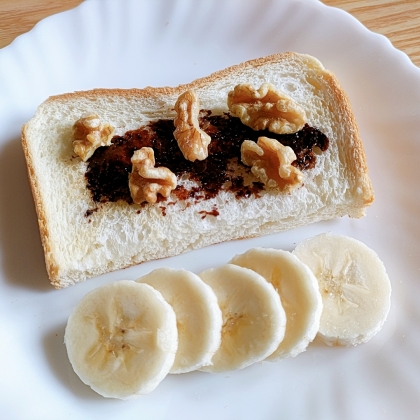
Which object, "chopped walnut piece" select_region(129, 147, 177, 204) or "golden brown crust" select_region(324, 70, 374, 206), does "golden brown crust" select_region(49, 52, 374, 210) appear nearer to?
"golden brown crust" select_region(324, 70, 374, 206)

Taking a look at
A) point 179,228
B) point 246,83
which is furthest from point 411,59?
point 179,228

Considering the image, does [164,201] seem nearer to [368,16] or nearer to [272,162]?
[272,162]

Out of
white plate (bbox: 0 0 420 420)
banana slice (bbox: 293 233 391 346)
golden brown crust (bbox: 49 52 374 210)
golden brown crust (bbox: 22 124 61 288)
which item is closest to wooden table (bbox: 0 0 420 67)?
white plate (bbox: 0 0 420 420)

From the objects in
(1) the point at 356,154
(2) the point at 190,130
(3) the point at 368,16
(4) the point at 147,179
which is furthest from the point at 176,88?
(3) the point at 368,16

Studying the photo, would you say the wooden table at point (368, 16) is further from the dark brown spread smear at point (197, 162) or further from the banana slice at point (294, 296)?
the banana slice at point (294, 296)

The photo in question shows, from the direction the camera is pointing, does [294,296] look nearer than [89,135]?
Yes

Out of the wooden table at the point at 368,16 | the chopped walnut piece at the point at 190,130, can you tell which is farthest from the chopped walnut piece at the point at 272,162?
the wooden table at the point at 368,16

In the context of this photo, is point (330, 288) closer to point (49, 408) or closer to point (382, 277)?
point (382, 277)
